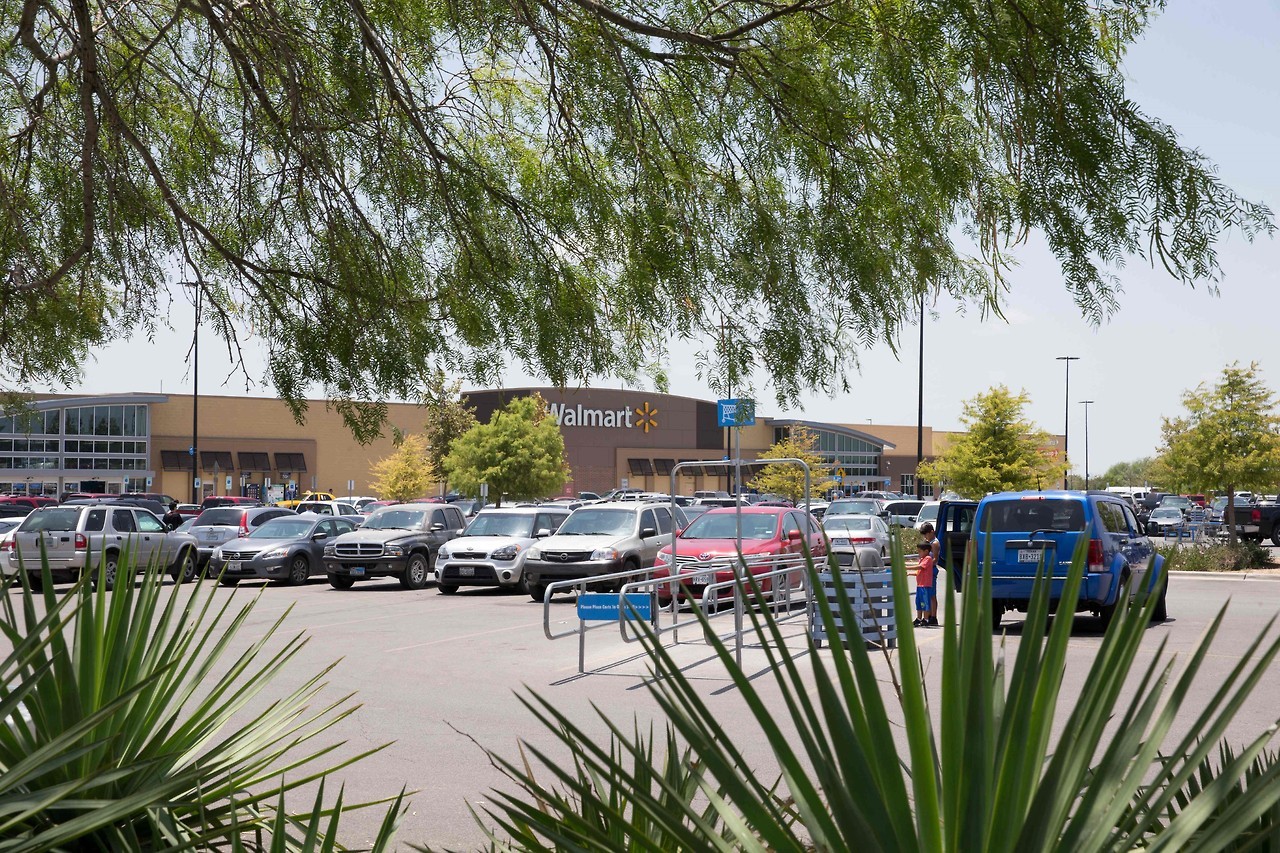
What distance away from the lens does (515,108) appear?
8492 mm

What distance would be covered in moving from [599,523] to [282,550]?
24.6ft

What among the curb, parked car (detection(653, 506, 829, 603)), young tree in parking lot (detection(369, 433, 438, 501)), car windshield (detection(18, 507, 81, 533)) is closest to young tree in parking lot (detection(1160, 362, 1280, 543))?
Answer: the curb

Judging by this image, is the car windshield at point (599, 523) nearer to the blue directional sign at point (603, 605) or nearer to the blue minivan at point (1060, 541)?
the blue minivan at point (1060, 541)

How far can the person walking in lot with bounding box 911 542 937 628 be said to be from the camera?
16.9 m

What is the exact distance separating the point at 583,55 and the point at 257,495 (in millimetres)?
66394

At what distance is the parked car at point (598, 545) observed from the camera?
20906 millimetres

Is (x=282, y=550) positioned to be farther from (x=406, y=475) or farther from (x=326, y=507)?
(x=406, y=475)

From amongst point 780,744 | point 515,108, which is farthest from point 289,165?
point 780,744

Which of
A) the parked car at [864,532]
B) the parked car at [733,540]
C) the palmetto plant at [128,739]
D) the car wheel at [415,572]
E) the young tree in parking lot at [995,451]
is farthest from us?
the young tree in parking lot at [995,451]

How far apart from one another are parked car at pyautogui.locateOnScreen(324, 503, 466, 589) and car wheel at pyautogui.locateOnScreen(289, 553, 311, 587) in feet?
1.34

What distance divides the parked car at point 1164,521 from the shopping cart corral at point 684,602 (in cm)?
2370

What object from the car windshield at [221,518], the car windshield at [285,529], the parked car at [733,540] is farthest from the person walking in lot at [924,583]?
the car windshield at [221,518]

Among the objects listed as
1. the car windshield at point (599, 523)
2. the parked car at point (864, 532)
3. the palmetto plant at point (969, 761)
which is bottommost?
the parked car at point (864, 532)

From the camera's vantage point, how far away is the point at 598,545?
69.3 ft
